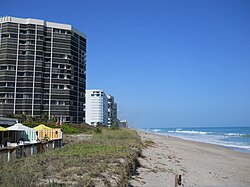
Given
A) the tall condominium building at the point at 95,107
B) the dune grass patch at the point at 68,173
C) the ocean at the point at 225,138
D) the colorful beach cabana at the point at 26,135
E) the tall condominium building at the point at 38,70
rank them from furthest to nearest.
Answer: the tall condominium building at the point at 95,107
the tall condominium building at the point at 38,70
the ocean at the point at 225,138
the colorful beach cabana at the point at 26,135
the dune grass patch at the point at 68,173

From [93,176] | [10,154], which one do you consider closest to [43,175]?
[93,176]

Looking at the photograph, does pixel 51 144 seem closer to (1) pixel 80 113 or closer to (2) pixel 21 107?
(2) pixel 21 107

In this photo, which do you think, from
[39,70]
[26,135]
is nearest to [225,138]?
[39,70]

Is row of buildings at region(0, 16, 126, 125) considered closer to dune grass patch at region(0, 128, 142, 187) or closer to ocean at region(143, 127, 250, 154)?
ocean at region(143, 127, 250, 154)

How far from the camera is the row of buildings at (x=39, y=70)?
70000 mm

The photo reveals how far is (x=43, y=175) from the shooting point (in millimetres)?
9109

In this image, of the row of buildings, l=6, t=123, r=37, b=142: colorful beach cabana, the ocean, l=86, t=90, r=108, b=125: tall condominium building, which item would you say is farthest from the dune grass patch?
l=86, t=90, r=108, b=125: tall condominium building

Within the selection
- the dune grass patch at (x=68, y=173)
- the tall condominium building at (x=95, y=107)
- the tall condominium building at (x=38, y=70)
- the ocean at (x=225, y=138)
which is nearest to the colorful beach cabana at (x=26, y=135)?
the dune grass patch at (x=68, y=173)

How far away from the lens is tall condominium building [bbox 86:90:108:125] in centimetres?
12175

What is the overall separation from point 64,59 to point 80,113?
15.0 metres

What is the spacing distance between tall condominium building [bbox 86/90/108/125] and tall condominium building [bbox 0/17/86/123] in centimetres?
4170

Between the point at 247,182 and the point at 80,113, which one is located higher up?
the point at 80,113

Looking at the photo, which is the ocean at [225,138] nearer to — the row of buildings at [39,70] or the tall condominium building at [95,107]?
the row of buildings at [39,70]

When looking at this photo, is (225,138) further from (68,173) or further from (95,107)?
(95,107)
